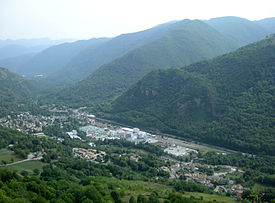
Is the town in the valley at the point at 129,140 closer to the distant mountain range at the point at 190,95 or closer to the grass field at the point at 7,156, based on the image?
the distant mountain range at the point at 190,95

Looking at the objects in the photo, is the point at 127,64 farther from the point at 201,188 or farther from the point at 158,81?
the point at 201,188

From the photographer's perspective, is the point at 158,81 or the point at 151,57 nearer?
the point at 158,81

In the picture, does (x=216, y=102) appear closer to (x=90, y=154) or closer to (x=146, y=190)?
(x=90, y=154)

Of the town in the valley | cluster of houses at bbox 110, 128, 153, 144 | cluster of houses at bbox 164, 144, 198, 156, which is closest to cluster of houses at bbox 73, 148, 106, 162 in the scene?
the town in the valley

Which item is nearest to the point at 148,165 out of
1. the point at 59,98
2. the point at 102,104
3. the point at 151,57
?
the point at 102,104

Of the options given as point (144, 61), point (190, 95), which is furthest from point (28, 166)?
point (144, 61)

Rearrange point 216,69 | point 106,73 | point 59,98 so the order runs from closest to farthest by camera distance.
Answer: point 216,69, point 59,98, point 106,73
